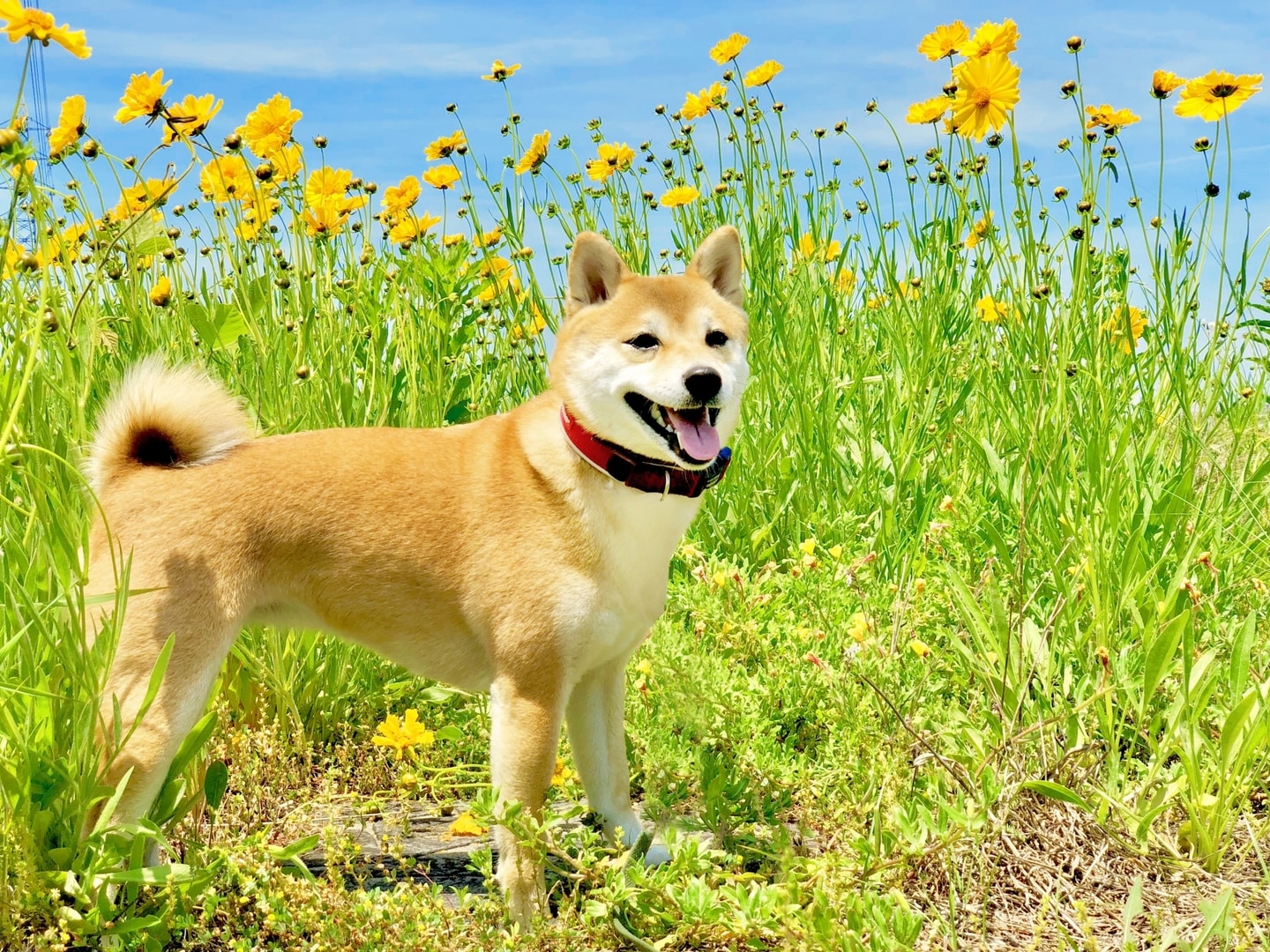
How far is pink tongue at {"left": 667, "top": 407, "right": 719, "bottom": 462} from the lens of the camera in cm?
289

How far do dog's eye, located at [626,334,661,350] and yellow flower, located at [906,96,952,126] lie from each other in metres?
1.83

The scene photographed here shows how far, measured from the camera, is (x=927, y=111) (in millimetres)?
4270

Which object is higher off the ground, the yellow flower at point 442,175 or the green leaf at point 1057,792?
the yellow flower at point 442,175

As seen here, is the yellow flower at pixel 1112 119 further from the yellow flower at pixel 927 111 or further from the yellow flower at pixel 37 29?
the yellow flower at pixel 37 29

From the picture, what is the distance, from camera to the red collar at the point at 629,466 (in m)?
Answer: 2.98

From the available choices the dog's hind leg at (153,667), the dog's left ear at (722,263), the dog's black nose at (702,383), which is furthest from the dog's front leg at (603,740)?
the dog's left ear at (722,263)

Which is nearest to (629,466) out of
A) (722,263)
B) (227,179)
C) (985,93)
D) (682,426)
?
(682,426)

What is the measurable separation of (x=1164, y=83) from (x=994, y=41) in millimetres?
754

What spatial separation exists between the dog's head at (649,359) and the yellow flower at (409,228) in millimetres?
1926

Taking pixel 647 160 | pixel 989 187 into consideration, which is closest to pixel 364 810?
pixel 989 187

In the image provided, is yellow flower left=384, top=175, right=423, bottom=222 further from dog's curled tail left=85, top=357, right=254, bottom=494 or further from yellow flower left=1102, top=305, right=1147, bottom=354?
yellow flower left=1102, top=305, right=1147, bottom=354

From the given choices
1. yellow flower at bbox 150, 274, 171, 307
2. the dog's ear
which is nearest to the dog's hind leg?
the dog's ear

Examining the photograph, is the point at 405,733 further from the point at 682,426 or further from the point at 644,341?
the point at 644,341

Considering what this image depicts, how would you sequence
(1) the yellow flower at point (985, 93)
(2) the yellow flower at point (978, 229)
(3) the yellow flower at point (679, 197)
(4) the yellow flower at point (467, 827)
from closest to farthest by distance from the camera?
(4) the yellow flower at point (467, 827) < (1) the yellow flower at point (985, 93) < (2) the yellow flower at point (978, 229) < (3) the yellow flower at point (679, 197)
